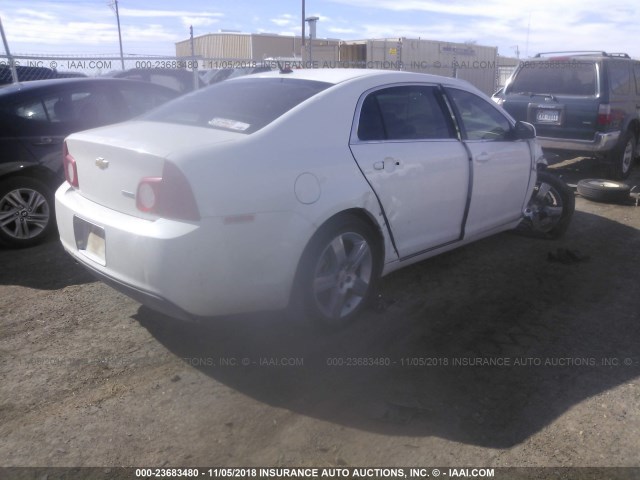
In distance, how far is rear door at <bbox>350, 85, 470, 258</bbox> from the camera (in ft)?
12.4

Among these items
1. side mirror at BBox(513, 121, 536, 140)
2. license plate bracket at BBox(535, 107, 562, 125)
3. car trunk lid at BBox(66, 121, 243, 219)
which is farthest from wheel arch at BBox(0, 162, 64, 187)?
license plate bracket at BBox(535, 107, 562, 125)

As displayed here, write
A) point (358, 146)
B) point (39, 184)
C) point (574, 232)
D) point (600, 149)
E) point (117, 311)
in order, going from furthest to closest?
point (600, 149) < point (574, 232) < point (39, 184) < point (117, 311) < point (358, 146)

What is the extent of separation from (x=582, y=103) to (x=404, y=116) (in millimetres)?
5435

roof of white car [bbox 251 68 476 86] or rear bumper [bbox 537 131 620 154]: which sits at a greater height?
roof of white car [bbox 251 68 476 86]

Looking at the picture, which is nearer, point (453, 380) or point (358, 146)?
point (453, 380)

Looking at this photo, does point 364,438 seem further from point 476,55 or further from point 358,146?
point 476,55

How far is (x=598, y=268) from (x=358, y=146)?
2.68m

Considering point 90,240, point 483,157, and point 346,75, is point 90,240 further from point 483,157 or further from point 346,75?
point 483,157

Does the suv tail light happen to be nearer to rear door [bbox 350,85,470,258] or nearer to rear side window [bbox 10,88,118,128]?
rear door [bbox 350,85,470,258]

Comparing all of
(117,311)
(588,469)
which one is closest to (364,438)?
(588,469)

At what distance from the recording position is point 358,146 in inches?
144

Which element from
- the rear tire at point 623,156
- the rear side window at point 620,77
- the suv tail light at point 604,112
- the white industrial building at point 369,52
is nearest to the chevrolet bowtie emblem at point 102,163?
the suv tail light at point 604,112

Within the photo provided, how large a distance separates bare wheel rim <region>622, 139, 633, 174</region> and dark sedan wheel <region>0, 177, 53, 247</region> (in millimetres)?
8031

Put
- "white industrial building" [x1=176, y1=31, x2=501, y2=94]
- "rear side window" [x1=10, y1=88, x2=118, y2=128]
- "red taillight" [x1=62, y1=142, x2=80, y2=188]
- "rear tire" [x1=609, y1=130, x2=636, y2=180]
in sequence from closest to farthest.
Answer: "red taillight" [x1=62, y1=142, x2=80, y2=188], "rear side window" [x1=10, y1=88, x2=118, y2=128], "rear tire" [x1=609, y1=130, x2=636, y2=180], "white industrial building" [x1=176, y1=31, x2=501, y2=94]
